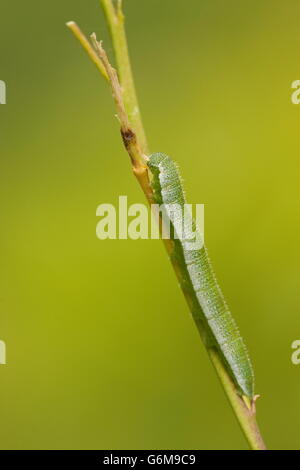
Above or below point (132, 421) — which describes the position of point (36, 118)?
above

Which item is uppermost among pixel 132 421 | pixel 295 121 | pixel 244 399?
pixel 295 121

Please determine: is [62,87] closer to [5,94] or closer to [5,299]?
[5,94]

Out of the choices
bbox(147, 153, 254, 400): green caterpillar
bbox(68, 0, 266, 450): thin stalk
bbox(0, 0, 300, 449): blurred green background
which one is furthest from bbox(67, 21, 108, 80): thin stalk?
bbox(0, 0, 300, 449): blurred green background

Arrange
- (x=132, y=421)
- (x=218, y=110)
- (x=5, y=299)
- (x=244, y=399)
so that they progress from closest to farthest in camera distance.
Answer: (x=244, y=399), (x=132, y=421), (x=5, y=299), (x=218, y=110)

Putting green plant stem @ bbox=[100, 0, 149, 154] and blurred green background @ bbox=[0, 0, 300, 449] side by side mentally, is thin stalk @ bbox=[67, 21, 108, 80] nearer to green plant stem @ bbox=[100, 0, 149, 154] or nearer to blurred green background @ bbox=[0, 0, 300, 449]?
green plant stem @ bbox=[100, 0, 149, 154]

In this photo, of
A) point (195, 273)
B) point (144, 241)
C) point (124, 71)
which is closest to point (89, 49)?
point (124, 71)

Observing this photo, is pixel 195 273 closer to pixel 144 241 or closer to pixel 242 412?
pixel 242 412

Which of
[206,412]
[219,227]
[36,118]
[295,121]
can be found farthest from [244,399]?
[36,118]
